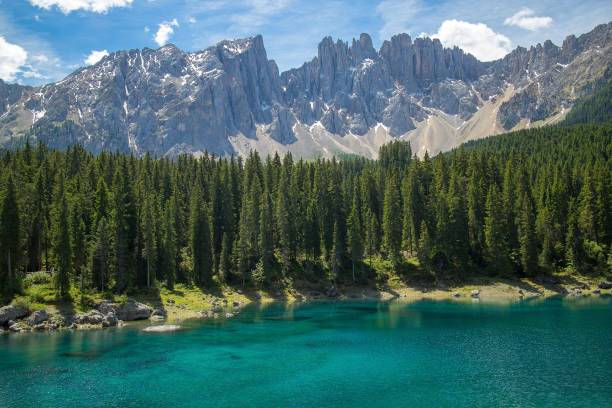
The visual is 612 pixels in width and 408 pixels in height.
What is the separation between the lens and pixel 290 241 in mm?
114625

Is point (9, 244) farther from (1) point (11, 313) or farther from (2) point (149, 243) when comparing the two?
(2) point (149, 243)

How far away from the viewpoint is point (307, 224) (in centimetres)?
11438

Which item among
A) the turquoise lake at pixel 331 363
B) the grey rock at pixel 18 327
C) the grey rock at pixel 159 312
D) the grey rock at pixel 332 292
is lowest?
the turquoise lake at pixel 331 363

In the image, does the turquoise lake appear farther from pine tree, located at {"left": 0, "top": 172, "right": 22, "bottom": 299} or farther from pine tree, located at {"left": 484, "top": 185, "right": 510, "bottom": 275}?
pine tree, located at {"left": 484, "top": 185, "right": 510, "bottom": 275}

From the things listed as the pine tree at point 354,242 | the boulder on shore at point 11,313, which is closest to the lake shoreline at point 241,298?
the boulder on shore at point 11,313

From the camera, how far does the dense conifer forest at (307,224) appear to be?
92.9m

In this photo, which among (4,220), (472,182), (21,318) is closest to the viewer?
(21,318)

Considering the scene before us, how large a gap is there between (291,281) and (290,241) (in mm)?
10189

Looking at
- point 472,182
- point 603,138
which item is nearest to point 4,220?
point 472,182

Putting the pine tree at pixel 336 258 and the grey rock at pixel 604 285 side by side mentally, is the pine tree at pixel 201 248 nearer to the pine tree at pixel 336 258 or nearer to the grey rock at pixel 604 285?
the pine tree at pixel 336 258

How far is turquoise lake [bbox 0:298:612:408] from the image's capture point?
4244cm

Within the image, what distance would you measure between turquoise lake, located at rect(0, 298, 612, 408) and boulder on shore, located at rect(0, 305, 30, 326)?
5390 mm

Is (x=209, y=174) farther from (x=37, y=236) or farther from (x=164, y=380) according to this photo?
(x=164, y=380)

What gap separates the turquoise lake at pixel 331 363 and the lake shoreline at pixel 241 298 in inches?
189
